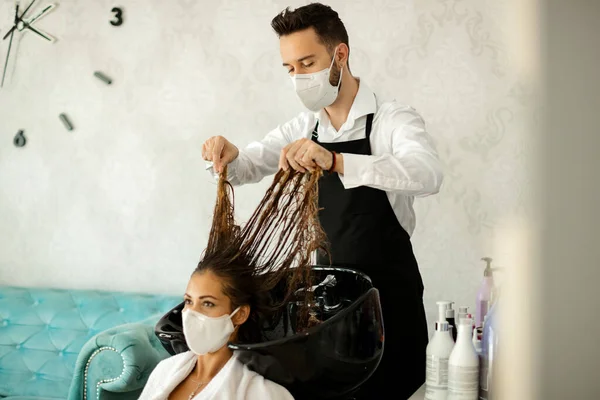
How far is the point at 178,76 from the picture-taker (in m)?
3.21

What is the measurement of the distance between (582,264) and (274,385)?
4.79ft

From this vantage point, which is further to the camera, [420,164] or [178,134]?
[178,134]

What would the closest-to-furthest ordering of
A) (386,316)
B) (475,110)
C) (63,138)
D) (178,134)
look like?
1. (386,316)
2. (475,110)
3. (178,134)
4. (63,138)

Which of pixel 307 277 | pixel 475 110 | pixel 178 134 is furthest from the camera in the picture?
pixel 178 134

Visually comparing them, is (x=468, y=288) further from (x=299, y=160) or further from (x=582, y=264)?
(x=582, y=264)

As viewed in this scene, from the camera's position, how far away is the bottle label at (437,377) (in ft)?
5.24

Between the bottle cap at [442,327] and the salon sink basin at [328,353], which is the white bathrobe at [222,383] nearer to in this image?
the salon sink basin at [328,353]

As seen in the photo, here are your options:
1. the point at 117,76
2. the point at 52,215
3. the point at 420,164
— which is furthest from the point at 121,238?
the point at 420,164

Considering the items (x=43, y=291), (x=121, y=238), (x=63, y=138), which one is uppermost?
(x=63, y=138)

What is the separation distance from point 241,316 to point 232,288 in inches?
2.8

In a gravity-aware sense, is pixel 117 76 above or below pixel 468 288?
above

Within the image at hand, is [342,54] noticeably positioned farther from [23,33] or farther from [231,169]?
[23,33]

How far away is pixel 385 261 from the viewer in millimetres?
1887

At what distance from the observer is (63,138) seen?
3.42 metres
